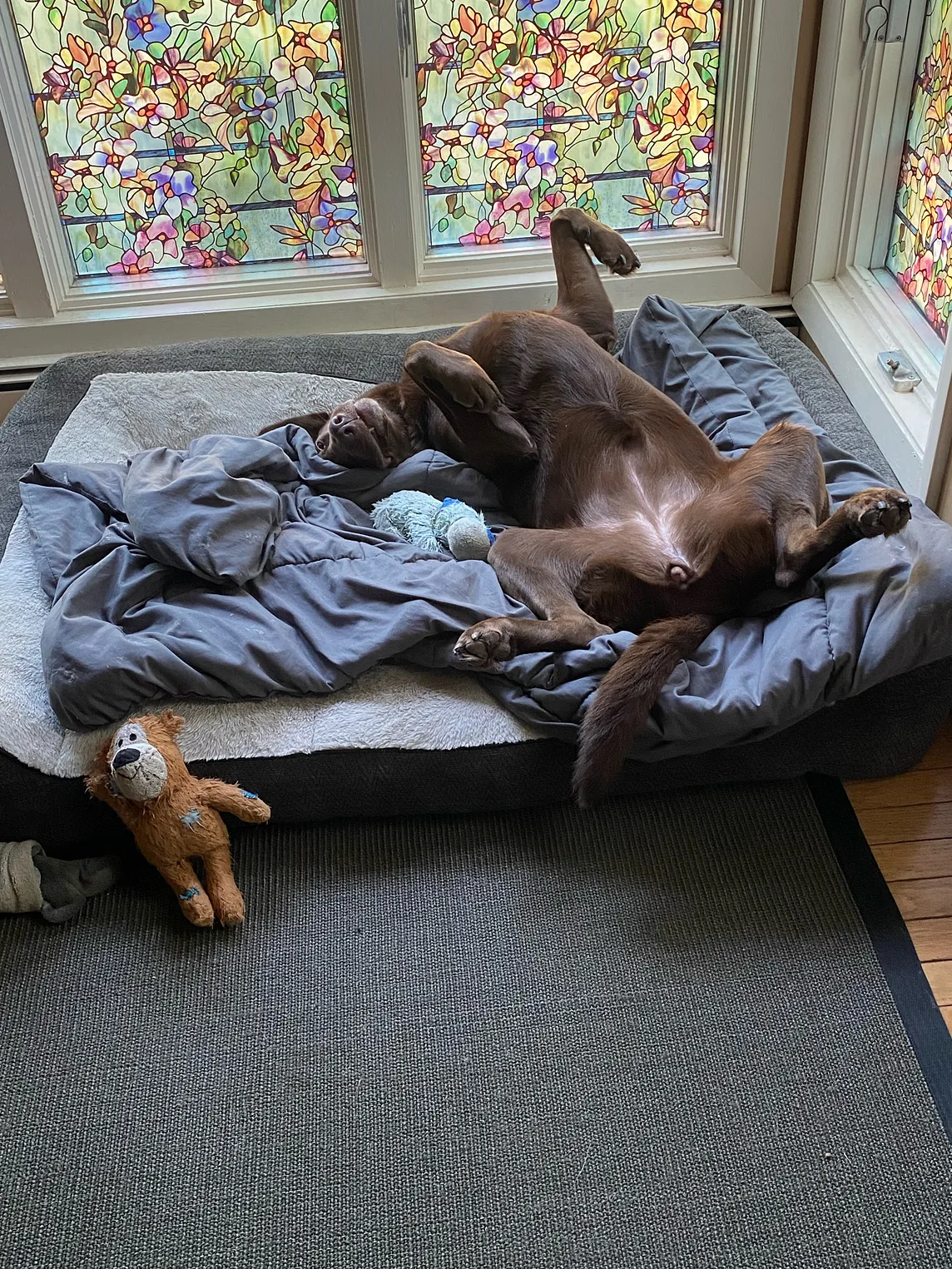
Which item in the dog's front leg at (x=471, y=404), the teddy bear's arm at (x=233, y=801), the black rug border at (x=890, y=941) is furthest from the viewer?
the dog's front leg at (x=471, y=404)

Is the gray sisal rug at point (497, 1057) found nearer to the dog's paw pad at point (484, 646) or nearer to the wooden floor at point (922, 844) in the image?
the wooden floor at point (922, 844)

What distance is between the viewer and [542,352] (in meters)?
2.21

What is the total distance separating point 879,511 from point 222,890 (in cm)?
119

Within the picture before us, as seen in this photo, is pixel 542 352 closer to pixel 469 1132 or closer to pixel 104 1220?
pixel 469 1132

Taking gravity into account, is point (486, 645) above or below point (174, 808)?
above

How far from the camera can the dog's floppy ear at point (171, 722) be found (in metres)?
1.84

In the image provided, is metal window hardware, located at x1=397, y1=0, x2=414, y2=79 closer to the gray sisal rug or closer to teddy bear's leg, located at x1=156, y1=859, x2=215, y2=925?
the gray sisal rug

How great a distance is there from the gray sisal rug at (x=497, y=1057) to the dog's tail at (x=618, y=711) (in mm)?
217

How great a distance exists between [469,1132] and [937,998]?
2.35 ft

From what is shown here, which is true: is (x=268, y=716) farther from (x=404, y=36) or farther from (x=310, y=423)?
(x=404, y=36)

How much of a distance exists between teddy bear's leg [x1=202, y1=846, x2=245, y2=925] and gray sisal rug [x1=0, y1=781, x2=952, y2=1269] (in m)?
0.04

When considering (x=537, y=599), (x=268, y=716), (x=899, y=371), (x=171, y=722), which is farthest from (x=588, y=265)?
(x=171, y=722)

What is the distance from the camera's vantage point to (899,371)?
2430 mm

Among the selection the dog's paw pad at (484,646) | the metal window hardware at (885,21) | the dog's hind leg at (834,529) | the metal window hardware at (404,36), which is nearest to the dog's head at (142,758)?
the dog's paw pad at (484,646)
